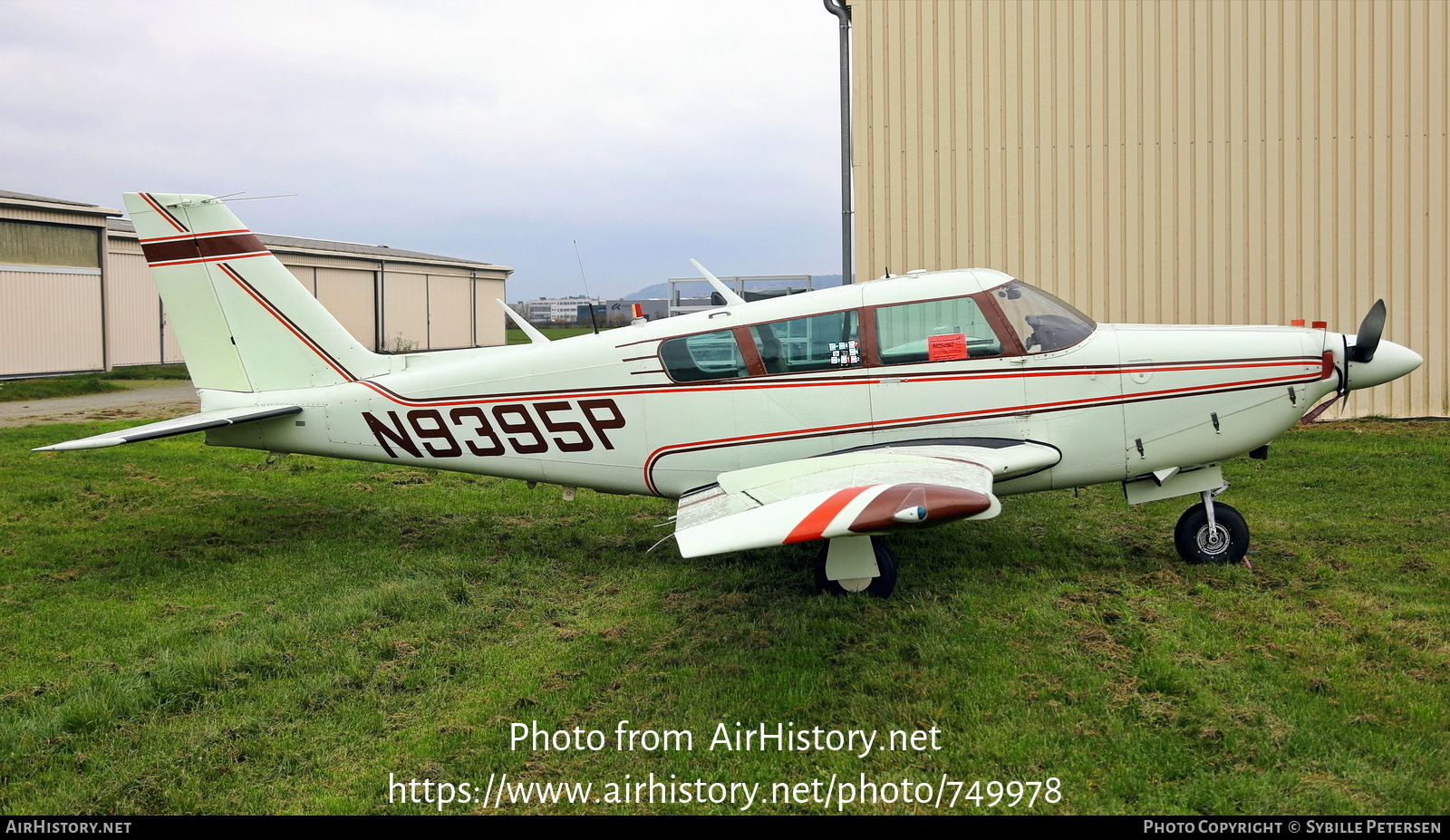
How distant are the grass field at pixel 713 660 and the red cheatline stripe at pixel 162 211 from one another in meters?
2.73

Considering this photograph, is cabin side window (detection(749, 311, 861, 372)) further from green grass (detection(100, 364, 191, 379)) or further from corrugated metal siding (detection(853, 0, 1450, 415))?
green grass (detection(100, 364, 191, 379))

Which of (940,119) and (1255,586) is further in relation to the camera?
(940,119)

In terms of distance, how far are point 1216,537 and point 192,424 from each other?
7.97 m

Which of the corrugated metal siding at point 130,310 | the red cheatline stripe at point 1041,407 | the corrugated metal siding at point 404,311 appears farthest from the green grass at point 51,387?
the red cheatline stripe at point 1041,407

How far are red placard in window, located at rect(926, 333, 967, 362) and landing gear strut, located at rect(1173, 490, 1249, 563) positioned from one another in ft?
7.04

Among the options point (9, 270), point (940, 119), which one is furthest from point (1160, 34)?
point (9, 270)

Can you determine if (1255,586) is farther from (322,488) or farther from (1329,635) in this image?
(322,488)

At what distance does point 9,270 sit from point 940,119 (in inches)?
864

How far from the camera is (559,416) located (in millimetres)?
7363

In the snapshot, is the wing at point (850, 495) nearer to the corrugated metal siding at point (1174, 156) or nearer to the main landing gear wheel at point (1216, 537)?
the main landing gear wheel at point (1216, 537)

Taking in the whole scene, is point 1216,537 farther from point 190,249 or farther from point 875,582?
point 190,249

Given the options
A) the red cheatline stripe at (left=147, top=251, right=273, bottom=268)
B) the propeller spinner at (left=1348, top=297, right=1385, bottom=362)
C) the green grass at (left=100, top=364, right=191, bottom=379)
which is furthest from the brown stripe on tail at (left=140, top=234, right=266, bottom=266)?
the green grass at (left=100, top=364, right=191, bottom=379)

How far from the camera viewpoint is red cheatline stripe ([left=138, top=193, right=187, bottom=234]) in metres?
7.92

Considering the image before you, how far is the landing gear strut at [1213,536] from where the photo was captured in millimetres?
6801
